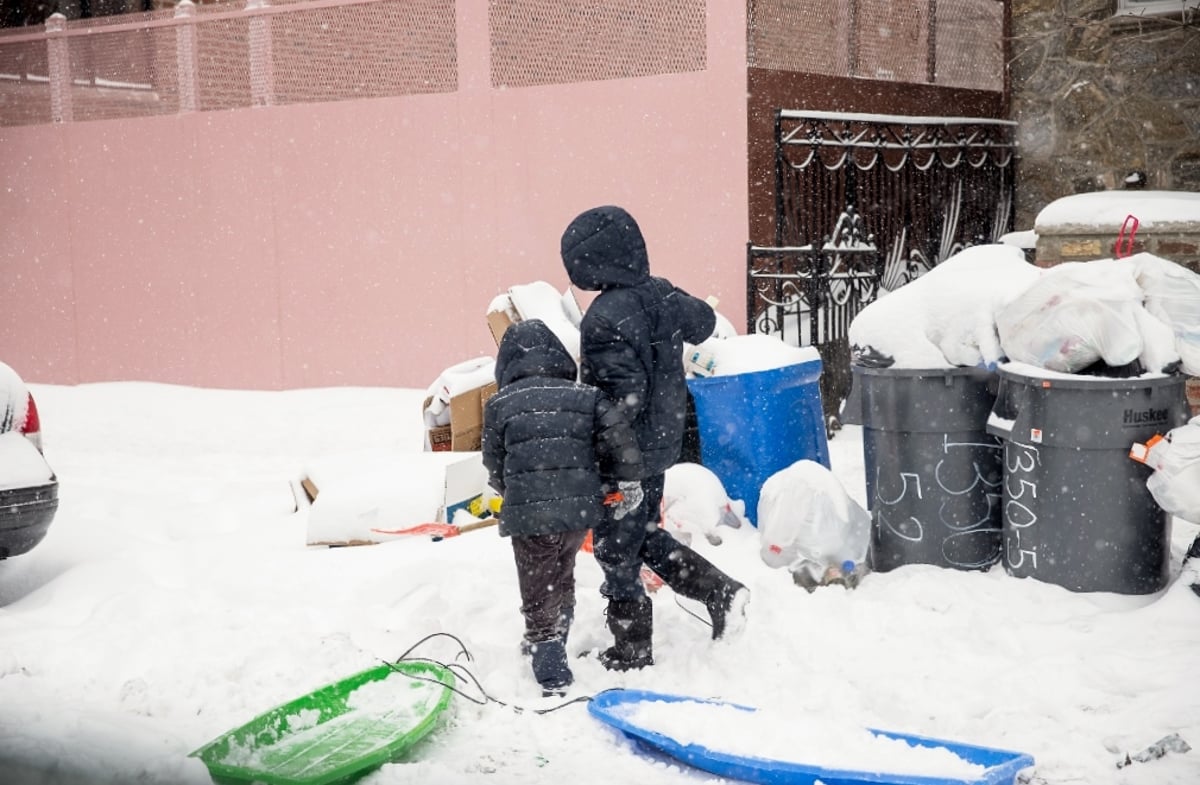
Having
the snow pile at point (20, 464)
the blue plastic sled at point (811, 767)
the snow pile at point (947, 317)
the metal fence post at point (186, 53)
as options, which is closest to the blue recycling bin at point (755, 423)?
the snow pile at point (947, 317)

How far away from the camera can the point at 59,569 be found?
19.6 ft

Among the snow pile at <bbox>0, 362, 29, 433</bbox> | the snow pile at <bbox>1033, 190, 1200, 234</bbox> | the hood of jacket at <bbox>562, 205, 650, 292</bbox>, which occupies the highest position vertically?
the snow pile at <bbox>1033, 190, 1200, 234</bbox>

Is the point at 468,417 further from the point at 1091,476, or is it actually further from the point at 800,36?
the point at 800,36

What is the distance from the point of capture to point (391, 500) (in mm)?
6129

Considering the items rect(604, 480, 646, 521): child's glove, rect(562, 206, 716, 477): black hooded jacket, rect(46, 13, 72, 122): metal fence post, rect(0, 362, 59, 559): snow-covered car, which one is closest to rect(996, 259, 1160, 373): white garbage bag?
rect(562, 206, 716, 477): black hooded jacket

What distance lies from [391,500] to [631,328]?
228cm

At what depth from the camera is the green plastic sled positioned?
3.40 metres

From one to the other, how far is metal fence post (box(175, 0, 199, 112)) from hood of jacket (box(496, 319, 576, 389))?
791cm

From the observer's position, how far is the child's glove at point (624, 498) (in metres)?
4.24

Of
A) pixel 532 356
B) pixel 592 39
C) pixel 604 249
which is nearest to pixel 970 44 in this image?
pixel 592 39

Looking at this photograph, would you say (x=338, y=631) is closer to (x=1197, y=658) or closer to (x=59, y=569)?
(x=59, y=569)

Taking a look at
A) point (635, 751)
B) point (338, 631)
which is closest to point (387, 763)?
point (635, 751)

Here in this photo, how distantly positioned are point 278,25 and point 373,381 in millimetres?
3160

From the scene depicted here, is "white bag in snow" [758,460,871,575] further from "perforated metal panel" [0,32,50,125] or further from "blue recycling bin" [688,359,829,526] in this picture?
"perforated metal panel" [0,32,50,125]
